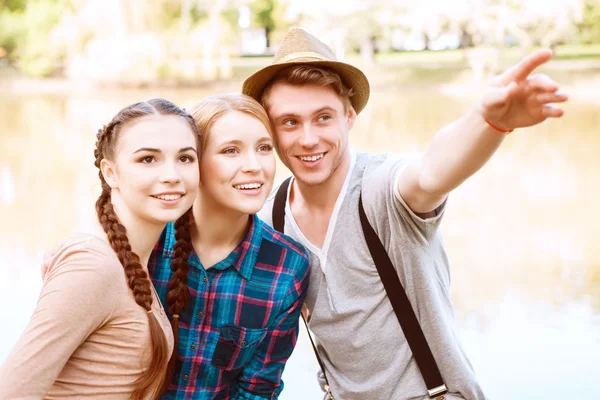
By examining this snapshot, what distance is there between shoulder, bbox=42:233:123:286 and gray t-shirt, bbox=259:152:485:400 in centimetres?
67

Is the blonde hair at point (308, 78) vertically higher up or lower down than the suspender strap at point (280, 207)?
higher up

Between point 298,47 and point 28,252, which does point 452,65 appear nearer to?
point 28,252

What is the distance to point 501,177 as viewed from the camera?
10.6 m

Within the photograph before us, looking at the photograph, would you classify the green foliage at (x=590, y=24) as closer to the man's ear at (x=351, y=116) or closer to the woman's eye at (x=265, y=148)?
the man's ear at (x=351, y=116)

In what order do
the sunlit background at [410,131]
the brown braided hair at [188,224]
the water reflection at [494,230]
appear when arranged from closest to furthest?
the brown braided hair at [188,224] < the water reflection at [494,230] < the sunlit background at [410,131]

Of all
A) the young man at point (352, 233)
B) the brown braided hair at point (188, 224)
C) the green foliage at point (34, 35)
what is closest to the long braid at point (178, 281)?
the brown braided hair at point (188, 224)

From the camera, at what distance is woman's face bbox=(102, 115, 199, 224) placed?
172 centimetres

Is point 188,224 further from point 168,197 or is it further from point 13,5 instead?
point 13,5

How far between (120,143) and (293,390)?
2.76m

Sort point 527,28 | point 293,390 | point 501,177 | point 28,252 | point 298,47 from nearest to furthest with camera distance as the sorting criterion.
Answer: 1. point 298,47
2. point 293,390
3. point 28,252
4. point 501,177
5. point 527,28

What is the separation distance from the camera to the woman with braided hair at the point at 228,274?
6.28 feet

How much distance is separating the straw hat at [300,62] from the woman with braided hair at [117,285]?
0.41 meters

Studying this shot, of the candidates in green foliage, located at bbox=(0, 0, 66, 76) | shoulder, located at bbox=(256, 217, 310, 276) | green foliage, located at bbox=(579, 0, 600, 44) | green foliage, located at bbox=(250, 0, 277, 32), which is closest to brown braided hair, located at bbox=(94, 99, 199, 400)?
shoulder, located at bbox=(256, 217, 310, 276)

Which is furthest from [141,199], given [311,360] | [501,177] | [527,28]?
[527,28]
